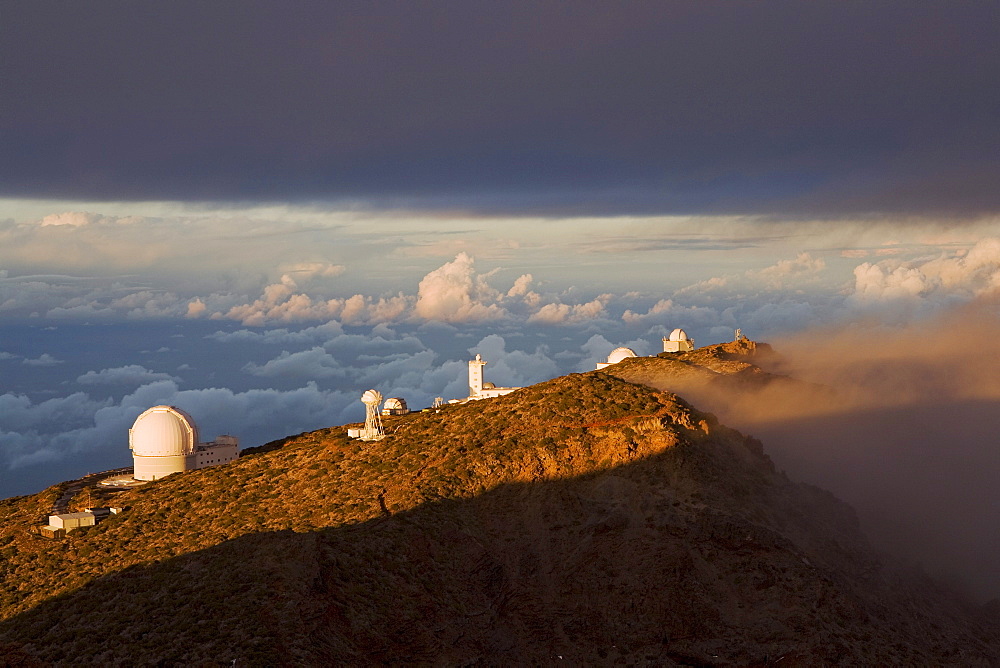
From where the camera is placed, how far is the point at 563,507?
63562mm

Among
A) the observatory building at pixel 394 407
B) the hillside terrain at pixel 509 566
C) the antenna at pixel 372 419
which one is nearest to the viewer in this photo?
the hillside terrain at pixel 509 566

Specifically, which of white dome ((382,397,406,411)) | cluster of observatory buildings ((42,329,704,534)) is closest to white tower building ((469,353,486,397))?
white dome ((382,397,406,411))

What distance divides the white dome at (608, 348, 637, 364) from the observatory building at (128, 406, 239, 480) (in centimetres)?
5792

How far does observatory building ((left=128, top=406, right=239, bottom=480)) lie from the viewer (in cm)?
8831

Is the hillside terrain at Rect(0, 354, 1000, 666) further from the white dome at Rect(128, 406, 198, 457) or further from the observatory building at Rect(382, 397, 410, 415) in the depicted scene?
the observatory building at Rect(382, 397, 410, 415)

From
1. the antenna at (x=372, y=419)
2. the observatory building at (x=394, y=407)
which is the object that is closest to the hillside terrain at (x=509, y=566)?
the antenna at (x=372, y=419)

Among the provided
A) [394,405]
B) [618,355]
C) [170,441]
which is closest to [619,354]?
[618,355]

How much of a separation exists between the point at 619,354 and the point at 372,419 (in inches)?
1941

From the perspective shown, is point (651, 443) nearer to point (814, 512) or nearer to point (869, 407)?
point (814, 512)

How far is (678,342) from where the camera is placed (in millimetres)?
128125

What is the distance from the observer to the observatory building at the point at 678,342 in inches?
5039

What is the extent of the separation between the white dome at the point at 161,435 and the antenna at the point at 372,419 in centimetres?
1712

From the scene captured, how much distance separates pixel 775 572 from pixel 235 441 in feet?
196

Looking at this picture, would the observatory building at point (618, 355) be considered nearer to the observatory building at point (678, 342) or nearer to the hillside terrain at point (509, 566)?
the observatory building at point (678, 342)
